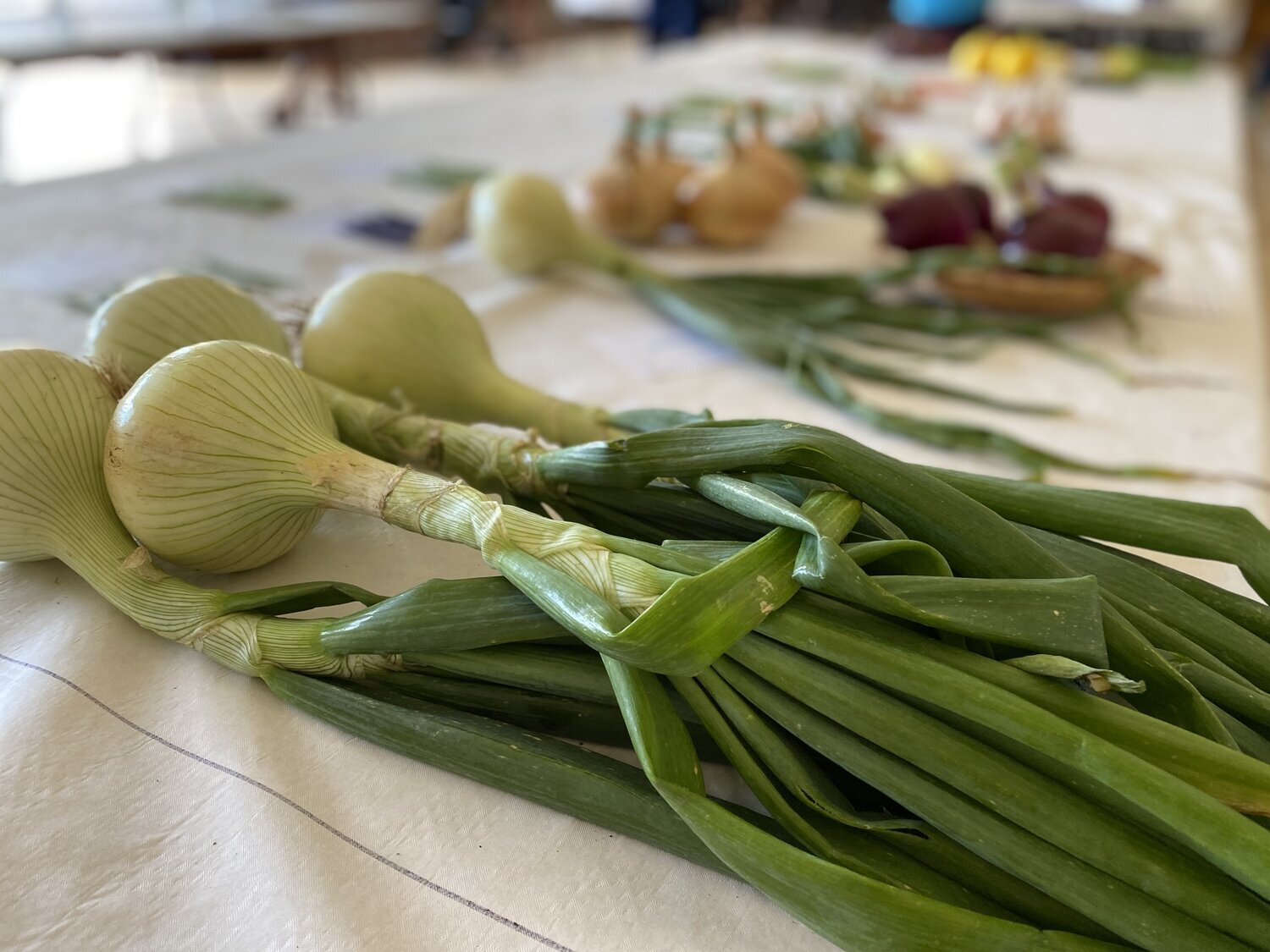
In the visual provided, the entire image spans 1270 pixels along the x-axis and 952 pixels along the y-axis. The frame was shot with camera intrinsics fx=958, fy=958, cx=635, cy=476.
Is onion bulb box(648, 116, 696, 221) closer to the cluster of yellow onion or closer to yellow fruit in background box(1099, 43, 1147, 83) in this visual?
the cluster of yellow onion

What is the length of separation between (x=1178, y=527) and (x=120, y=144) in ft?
18.4

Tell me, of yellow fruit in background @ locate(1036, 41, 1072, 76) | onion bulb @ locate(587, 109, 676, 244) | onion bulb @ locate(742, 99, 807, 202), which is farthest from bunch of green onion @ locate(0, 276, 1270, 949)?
yellow fruit in background @ locate(1036, 41, 1072, 76)

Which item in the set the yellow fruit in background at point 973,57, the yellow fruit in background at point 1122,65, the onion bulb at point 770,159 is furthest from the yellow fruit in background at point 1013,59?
the onion bulb at point 770,159

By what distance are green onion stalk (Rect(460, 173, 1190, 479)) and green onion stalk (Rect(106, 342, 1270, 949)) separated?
22.2 inches

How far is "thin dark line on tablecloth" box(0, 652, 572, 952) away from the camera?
1.89 feet

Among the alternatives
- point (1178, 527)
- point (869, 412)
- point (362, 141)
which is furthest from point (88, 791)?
point (362, 141)

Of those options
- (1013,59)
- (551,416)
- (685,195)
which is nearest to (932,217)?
(685,195)

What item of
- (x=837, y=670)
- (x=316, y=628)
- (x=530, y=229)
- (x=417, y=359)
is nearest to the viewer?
(x=837, y=670)

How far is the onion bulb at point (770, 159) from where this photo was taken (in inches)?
74.0

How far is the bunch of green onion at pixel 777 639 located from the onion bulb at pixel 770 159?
50.7 inches

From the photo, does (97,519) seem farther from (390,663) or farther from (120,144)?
(120,144)

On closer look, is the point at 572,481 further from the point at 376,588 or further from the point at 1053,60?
the point at 1053,60

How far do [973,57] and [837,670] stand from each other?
3.61 metres

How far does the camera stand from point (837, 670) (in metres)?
0.56
